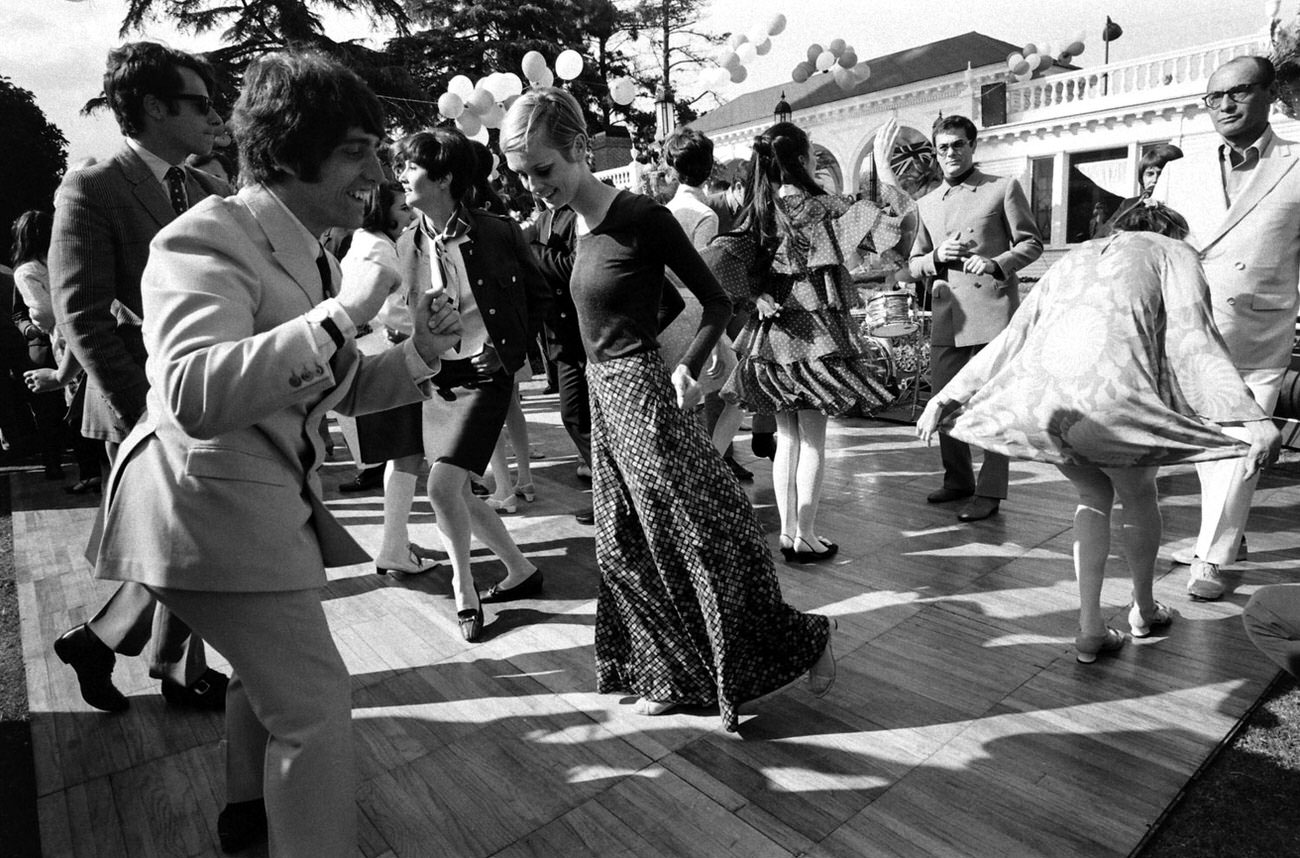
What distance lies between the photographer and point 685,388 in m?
2.18

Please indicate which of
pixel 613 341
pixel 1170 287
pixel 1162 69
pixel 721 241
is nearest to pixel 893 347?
pixel 721 241

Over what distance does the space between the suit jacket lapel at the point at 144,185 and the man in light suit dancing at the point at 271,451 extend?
3.70 ft

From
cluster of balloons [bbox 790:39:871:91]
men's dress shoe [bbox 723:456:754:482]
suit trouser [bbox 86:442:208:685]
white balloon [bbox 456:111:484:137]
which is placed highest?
cluster of balloons [bbox 790:39:871:91]

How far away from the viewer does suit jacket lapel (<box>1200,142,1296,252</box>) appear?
2.89 meters

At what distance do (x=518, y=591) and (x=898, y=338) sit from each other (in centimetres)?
501

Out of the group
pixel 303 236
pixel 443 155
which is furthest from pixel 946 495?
pixel 303 236

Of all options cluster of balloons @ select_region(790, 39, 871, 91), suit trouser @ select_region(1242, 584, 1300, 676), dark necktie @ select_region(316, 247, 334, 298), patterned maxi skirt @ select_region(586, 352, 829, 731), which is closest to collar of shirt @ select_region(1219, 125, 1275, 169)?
suit trouser @ select_region(1242, 584, 1300, 676)

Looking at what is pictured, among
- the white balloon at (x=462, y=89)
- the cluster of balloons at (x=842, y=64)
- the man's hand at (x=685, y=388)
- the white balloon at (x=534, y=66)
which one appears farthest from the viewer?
the cluster of balloons at (x=842, y=64)

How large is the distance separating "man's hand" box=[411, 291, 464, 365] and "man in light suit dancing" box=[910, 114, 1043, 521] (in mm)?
3123

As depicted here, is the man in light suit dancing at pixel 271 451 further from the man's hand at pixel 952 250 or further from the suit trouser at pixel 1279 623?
the man's hand at pixel 952 250

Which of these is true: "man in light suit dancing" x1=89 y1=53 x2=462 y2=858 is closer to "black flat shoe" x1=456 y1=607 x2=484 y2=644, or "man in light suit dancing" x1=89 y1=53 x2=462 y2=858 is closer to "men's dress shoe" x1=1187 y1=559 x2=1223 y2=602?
"black flat shoe" x1=456 y1=607 x2=484 y2=644

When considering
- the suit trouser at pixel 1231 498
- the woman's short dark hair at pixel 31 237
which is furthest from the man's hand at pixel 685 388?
the woman's short dark hair at pixel 31 237

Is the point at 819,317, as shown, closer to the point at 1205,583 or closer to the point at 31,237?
the point at 1205,583

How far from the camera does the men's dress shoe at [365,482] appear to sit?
219 inches
